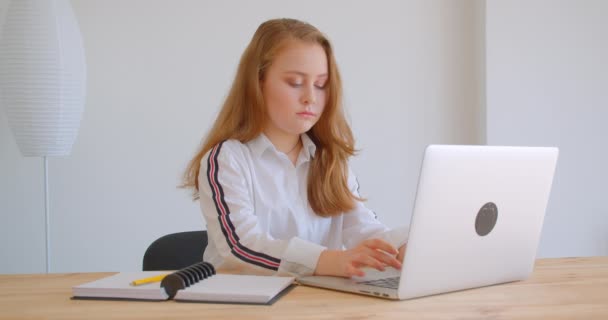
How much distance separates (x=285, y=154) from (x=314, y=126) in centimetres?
13

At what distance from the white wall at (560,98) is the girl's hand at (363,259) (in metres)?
2.18

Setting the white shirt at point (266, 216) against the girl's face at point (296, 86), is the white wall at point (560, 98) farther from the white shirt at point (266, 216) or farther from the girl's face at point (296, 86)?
the girl's face at point (296, 86)

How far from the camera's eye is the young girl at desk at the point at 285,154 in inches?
62.2

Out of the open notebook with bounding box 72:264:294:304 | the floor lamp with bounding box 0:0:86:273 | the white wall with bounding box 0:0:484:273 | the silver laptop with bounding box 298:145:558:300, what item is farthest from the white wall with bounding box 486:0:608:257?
the open notebook with bounding box 72:264:294:304

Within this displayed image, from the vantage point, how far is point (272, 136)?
175 centimetres

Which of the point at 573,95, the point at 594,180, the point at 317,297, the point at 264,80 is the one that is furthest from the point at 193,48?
the point at 317,297

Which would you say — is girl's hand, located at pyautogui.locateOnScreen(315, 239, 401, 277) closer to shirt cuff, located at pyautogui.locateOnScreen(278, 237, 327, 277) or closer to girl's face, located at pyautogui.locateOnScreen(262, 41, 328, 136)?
shirt cuff, located at pyautogui.locateOnScreen(278, 237, 327, 277)

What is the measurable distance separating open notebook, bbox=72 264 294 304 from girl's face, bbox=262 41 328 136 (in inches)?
23.0

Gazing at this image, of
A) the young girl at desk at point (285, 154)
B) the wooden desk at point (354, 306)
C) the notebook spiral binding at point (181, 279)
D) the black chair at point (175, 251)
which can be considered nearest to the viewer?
the wooden desk at point (354, 306)

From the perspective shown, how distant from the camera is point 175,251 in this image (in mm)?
1724

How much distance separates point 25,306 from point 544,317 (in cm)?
76

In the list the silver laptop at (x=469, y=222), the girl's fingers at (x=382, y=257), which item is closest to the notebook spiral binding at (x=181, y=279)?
the silver laptop at (x=469, y=222)

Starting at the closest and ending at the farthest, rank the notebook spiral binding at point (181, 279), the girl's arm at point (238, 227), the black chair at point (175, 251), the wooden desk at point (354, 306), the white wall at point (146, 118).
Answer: the wooden desk at point (354, 306)
the notebook spiral binding at point (181, 279)
the girl's arm at point (238, 227)
the black chair at point (175, 251)
the white wall at point (146, 118)

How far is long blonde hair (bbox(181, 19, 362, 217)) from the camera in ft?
5.56
